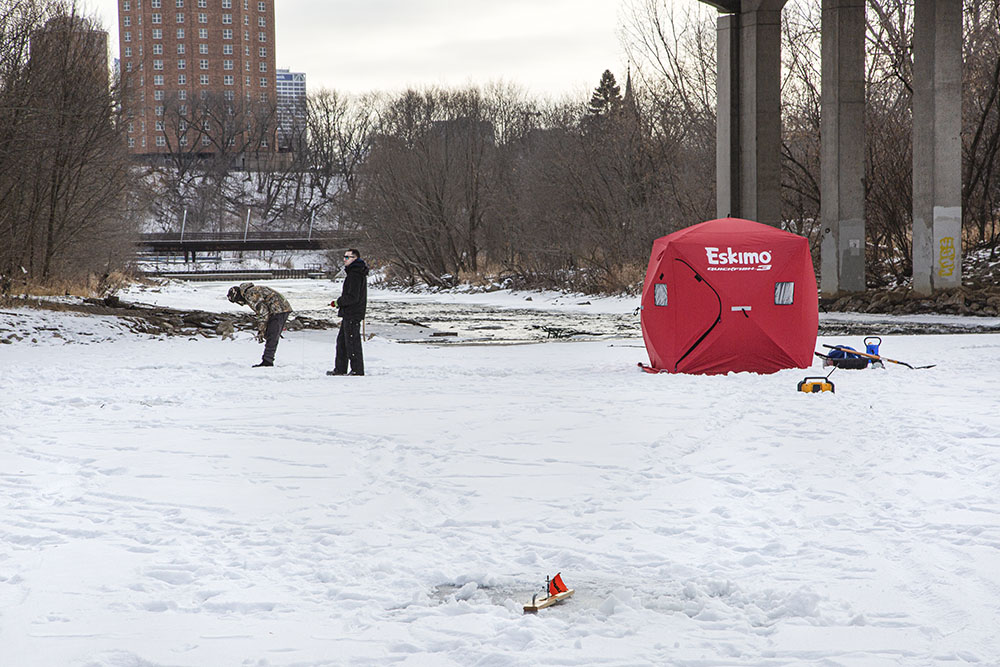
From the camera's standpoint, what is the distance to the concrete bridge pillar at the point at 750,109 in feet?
97.7

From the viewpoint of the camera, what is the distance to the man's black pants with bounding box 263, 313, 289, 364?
15.9 metres

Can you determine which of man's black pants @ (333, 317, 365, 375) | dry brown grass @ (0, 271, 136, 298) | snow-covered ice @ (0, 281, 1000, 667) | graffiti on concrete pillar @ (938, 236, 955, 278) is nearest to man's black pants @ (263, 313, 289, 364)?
man's black pants @ (333, 317, 365, 375)

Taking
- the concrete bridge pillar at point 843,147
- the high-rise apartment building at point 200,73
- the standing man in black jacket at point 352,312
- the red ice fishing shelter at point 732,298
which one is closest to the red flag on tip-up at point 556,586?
the red ice fishing shelter at point 732,298

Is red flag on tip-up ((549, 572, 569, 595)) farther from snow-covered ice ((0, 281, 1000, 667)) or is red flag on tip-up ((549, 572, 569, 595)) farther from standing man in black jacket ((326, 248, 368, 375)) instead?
standing man in black jacket ((326, 248, 368, 375))

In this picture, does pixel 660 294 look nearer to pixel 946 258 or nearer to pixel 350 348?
pixel 350 348

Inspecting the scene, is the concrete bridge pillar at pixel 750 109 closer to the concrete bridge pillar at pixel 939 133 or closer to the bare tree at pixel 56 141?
the concrete bridge pillar at pixel 939 133

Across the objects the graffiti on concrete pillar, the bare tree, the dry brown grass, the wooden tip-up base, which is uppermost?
the bare tree

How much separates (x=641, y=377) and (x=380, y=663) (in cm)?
1022

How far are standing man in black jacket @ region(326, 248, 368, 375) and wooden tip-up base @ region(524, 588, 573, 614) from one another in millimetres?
9871

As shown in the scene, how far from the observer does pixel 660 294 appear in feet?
47.1

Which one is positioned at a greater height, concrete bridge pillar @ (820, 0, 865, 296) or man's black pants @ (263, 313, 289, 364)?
concrete bridge pillar @ (820, 0, 865, 296)

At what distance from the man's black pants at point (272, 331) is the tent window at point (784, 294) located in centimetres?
681

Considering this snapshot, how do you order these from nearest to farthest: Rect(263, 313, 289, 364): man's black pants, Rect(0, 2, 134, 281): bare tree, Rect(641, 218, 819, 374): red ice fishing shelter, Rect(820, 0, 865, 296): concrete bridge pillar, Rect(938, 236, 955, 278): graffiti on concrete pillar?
Rect(641, 218, 819, 374): red ice fishing shelter
Rect(263, 313, 289, 364): man's black pants
Rect(0, 2, 134, 281): bare tree
Rect(938, 236, 955, 278): graffiti on concrete pillar
Rect(820, 0, 865, 296): concrete bridge pillar

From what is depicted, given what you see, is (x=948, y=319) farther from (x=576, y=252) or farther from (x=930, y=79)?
(x=576, y=252)
